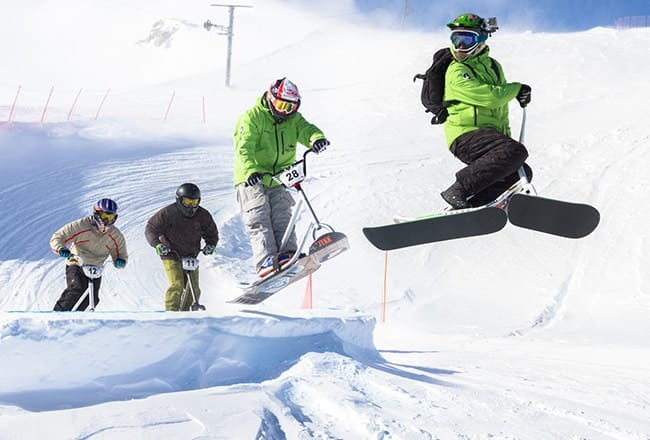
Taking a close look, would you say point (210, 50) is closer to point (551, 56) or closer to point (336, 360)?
point (551, 56)

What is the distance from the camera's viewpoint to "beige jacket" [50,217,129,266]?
23.4ft

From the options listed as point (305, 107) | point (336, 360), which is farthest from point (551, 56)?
point (336, 360)

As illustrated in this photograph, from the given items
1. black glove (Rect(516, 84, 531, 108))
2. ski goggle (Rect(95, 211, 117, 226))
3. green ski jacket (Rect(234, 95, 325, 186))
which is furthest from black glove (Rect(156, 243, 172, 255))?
black glove (Rect(516, 84, 531, 108))

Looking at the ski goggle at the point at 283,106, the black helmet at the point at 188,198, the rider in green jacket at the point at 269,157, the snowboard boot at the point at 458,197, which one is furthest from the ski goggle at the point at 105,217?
the snowboard boot at the point at 458,197

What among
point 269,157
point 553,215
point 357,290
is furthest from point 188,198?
point 357,290

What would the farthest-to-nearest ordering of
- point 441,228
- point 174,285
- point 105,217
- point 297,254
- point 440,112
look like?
point 174,285
point 105,217
point 297,254
point 441,228
point 440,112

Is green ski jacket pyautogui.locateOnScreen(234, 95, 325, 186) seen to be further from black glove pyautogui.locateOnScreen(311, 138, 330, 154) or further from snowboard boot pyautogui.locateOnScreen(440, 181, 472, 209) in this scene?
snowboard boot pyautogui.locateOnScreen(440, 181, 472, 209)

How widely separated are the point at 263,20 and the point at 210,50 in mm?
8968

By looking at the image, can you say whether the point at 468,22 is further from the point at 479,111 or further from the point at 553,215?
the point at 553,215

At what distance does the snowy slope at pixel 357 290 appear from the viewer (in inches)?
152

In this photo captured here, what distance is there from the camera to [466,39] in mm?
5531

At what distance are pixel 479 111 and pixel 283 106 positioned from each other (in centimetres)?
181

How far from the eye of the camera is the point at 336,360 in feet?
15.1

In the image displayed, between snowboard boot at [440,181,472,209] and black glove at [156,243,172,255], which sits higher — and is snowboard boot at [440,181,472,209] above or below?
above
